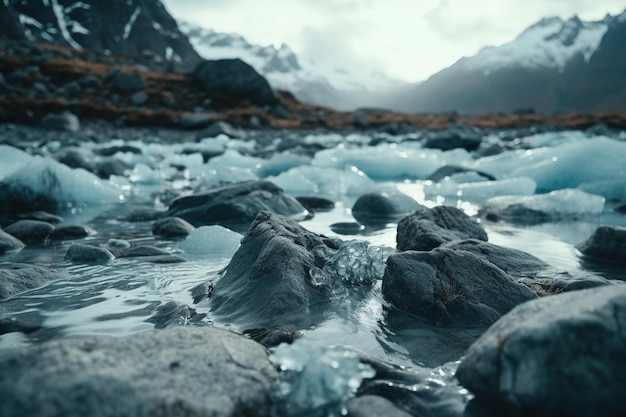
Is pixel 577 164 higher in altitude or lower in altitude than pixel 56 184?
higher

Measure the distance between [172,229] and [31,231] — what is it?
3.71 feet

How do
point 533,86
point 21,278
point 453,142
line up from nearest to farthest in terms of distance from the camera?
point 21,278, point 453,142, point 533,86

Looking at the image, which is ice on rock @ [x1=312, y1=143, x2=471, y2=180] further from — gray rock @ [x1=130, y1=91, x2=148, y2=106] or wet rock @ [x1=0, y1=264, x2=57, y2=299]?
gray rock @ [x1=130, y1=91, x2=148, y2=106]

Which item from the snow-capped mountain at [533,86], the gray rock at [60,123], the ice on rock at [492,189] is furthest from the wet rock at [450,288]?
the snow-capped mountain at [533,86]

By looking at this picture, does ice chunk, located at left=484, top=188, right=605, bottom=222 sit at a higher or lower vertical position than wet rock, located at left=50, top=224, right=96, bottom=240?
higher

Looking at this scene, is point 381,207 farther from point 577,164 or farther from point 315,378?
point 315,378

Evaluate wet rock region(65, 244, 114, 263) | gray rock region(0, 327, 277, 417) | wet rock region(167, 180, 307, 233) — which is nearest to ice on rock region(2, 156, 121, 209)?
wet rock region(167, 180, 307, 233)

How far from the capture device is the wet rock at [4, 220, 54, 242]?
3928 mm

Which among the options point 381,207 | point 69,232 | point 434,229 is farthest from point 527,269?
point 69,232

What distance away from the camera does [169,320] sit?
212 centimetres

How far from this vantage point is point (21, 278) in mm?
2584

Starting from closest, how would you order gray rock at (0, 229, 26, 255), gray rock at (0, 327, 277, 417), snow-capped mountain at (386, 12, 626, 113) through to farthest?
gray rock at (0, 327, 277, 417) < gray rock at (0, 229, 26, 255) < snow-capped mountain at (386, 12, 626, 113)

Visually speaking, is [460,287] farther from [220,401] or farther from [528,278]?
[220,401]

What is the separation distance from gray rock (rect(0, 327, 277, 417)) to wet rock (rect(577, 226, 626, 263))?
2840 mm
